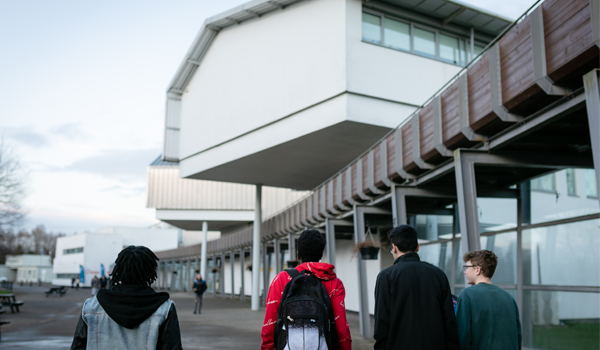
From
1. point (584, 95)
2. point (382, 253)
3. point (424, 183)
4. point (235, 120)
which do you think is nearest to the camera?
point (584, 95)

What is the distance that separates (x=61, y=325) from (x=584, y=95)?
18.2m

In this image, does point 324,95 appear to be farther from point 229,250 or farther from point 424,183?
point 229,250

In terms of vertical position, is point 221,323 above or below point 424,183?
below

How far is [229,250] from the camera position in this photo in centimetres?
4659

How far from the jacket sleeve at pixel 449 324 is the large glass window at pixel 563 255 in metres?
7.61

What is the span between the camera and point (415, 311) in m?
3.82

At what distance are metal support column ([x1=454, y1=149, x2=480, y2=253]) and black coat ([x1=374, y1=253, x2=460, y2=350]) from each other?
543 centimetres

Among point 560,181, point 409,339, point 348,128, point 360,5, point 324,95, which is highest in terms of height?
point 360,5

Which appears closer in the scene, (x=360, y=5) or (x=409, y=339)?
(x=409, y=339)

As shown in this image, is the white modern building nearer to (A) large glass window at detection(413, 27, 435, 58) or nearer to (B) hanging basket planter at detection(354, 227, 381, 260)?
(A) large glass window at detection(413, 27, 435, 58)

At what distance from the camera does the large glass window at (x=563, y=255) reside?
1020 cm

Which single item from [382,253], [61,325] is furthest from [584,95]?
[61,325]

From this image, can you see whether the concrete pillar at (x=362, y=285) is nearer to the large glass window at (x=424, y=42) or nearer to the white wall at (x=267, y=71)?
the white wall at (x=267, y=71)

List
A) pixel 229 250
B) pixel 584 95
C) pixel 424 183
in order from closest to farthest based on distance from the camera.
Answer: pixel 584 95 → pixel 424 183 → pixel 229 250
